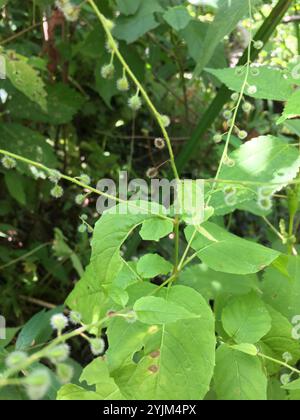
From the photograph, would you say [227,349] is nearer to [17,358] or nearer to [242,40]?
[17,358]

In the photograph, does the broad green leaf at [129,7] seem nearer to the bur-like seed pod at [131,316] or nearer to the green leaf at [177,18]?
the green leaf at [177,18]

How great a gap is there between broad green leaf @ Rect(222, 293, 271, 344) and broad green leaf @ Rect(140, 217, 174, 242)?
181mm

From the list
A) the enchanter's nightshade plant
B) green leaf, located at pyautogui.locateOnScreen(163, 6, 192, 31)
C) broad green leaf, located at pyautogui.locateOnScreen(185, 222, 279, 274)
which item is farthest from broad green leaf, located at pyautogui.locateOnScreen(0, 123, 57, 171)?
broad green leaf, located at pyautogui.locateOnScreen(185, 222, 279, 274)

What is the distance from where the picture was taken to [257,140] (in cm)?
85

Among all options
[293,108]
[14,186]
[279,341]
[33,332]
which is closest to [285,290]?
[279,341]

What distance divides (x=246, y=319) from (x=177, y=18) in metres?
0.77

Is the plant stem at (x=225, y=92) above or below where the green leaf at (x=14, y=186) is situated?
above

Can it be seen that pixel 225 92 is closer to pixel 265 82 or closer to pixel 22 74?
pixel 265 82

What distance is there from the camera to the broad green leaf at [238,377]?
0.69 metres

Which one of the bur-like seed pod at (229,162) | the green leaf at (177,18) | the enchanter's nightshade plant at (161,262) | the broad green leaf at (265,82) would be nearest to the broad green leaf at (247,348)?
the enchanter's nightshade plant at (161,262)

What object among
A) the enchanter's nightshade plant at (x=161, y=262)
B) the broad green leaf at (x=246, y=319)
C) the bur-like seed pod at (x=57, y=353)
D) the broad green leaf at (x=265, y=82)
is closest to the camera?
the bur-like seed pod at (x=57, y=353)

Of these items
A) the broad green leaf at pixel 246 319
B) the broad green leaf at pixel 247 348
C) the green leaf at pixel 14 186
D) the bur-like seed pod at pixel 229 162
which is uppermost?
the bur-like seed pod at pixel 229 162

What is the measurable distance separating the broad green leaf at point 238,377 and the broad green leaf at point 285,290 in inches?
5.9

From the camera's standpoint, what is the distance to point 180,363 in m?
0.63
